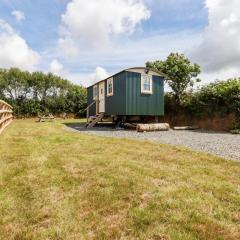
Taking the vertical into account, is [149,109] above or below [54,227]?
above

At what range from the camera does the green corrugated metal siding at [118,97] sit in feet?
50.1

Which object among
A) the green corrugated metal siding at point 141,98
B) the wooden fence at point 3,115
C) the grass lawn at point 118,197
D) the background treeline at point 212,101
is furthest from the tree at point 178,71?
the grass lawn at point 118,197

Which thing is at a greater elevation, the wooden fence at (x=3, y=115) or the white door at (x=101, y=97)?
the white door at (x=101, y=97)

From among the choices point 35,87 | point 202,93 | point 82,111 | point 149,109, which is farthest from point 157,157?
point 35,87

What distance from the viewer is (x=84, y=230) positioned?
121 inches

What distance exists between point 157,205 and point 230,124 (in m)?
12.6

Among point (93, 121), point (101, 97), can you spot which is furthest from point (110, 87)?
point (93, 121)

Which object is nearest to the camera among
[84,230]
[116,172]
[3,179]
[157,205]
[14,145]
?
[84,230]

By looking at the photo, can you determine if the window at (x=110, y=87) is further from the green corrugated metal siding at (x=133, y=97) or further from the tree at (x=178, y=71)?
the tree at (x=178, y=71)

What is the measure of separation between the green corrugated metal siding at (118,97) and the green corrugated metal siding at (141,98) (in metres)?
0.28

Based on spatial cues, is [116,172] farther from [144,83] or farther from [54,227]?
[144,83]

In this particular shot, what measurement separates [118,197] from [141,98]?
38.9 feet

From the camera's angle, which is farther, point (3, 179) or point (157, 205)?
point (3, 179)

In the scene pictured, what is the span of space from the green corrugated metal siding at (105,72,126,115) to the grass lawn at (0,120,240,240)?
8.97 meters
